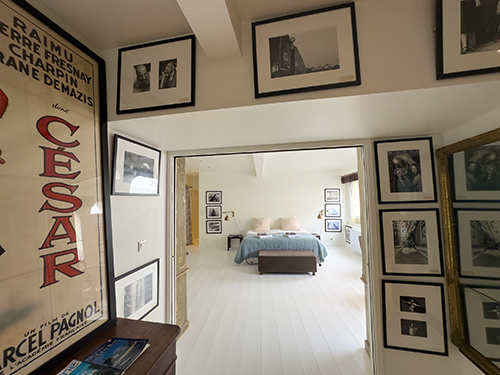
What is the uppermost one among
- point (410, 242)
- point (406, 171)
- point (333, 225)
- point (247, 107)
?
point (247, 107)

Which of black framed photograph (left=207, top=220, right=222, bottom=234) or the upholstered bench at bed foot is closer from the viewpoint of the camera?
the upholstered bench at bed foot

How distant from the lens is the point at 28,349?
31.9 inches

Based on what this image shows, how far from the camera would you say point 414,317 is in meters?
1.59

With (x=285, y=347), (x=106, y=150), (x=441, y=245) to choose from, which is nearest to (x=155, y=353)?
(x=106, y=150)

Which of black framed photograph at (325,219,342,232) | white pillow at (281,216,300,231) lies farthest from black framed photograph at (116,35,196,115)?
black framed photograph at (325,219,342,232)

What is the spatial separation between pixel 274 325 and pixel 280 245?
232cm

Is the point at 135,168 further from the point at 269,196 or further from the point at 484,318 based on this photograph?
the point at 269,196

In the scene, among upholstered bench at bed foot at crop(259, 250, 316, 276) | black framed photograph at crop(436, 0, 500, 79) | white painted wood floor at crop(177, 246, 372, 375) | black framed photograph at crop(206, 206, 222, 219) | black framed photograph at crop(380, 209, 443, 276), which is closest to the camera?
black framed photograph at crop(436, 0, 500, 79)

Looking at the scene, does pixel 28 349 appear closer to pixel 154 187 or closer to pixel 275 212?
pixel 154 187

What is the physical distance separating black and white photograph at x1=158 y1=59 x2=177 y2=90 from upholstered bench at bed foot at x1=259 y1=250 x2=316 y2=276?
12.3 ft

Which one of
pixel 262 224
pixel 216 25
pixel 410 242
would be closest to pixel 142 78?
pixel 216 25

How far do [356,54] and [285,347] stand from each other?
8.68 feet

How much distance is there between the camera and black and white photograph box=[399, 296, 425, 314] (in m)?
1.58

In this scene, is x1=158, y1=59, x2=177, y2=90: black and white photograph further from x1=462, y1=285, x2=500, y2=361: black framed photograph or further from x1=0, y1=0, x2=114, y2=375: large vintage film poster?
x1=462, y1=285, x2=500, y2=361: black framed photograph
